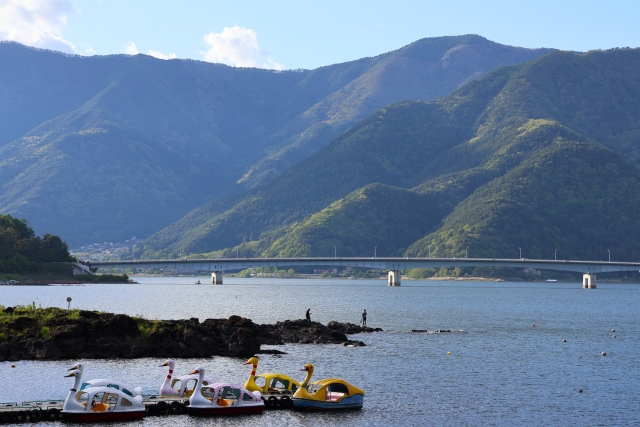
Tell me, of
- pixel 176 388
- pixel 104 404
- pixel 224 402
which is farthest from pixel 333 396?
pixel 104 404

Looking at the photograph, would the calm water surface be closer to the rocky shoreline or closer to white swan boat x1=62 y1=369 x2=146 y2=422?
white swan boat x1=62 y1=369 x2=146 y2=422

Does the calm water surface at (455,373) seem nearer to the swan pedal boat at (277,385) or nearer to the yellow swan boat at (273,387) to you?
the yellow swan boat at (273,387)

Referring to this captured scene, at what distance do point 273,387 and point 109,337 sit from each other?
20.5 metres

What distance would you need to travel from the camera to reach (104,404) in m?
49.0

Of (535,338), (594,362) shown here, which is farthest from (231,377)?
(535,338)

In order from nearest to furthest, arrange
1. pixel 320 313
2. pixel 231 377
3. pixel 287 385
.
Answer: pixel 287 385
pixel 231 377
pixel 320 313

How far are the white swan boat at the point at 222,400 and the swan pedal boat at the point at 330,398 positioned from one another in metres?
2.40

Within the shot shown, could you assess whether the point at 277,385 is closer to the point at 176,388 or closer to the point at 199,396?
the point at 176,388

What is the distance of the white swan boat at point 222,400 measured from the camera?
Answer: 50.6m

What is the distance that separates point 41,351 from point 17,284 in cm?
12732

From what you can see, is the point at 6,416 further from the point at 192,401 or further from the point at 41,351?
the point at 41,351

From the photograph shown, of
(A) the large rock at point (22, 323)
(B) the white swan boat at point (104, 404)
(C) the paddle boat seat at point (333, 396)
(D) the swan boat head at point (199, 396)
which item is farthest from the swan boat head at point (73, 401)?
(A) the large rock at point (22, 323)

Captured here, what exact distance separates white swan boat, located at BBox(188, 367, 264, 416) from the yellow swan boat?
52.2 inches

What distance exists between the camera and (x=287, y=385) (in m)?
55.4
